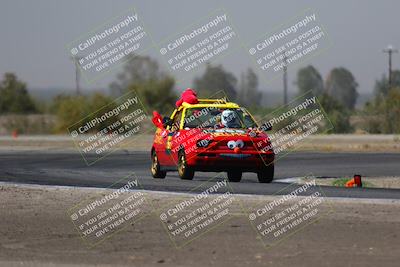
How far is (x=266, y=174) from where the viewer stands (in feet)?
68.8

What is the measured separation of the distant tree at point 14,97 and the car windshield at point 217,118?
7115 cm

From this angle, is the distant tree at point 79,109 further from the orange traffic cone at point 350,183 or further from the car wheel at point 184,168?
the car wheel at point 184,168

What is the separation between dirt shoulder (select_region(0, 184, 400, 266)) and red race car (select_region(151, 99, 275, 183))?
4201 mm

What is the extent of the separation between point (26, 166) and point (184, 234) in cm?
1582

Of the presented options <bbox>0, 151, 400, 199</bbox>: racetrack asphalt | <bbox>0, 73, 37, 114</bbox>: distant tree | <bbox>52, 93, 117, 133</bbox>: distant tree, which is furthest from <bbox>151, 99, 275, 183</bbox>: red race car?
<bbox>0, 73, 37, 114</bbox>: distant tree

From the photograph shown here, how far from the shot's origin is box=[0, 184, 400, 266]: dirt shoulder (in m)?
11.7

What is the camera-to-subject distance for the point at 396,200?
16391 millimetres

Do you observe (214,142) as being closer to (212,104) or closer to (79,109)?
(212,104)

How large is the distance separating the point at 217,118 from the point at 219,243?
838 centimetres

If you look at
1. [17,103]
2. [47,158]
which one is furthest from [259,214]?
[17,103]

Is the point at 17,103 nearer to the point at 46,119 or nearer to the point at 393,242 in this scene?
the point at 46,119

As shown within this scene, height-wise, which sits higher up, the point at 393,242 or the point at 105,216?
the point at 105,216

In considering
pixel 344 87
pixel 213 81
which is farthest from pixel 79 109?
pixel 344 87

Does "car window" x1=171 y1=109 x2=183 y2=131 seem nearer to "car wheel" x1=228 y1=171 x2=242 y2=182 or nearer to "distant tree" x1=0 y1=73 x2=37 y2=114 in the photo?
"car wheel" x1=228 y1=171 x2=242 y2=182
